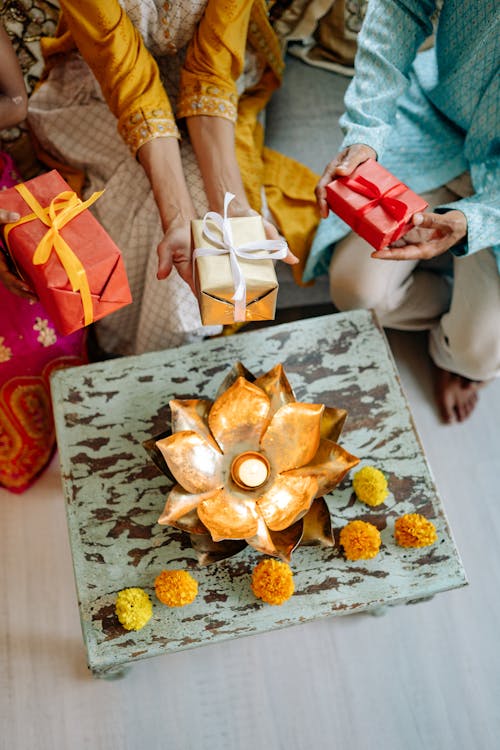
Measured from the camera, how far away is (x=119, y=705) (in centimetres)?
120

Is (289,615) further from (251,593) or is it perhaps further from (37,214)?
(37,214)

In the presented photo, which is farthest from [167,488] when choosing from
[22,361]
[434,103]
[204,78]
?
[434,103]

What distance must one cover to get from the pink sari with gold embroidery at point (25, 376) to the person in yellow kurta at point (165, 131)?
0.12m

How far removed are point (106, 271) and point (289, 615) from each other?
1.91ft

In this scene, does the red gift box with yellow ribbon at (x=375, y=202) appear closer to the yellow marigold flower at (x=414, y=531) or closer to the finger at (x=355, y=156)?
the finger at (x=355, y=156)

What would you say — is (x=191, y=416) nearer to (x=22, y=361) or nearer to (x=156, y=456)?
(x=156, y=456)

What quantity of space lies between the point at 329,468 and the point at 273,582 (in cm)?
19

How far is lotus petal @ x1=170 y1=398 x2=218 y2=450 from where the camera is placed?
0.95m

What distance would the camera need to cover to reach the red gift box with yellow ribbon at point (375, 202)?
0.93 metres

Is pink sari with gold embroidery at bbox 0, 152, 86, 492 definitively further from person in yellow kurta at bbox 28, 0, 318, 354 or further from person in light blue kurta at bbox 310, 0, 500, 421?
person in light blue kurta at bbox 310, 0, 500, 421

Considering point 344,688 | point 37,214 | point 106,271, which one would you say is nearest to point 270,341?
point 106,271

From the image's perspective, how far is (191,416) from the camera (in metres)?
0.96

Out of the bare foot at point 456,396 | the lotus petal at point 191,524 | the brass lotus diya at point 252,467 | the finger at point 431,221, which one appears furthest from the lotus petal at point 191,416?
the bare foot at point 456,396

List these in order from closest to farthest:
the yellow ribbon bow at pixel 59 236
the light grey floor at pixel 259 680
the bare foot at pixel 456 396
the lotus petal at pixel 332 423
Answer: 1. the yellow ribbon bow at pixel 59 236
2. the lotus petal at pixel 332 423
3. the light grey floor at pixel 259 680
4. the bare foot at pixel 456 396
